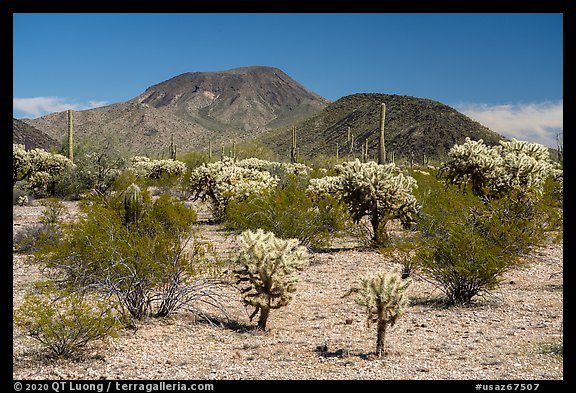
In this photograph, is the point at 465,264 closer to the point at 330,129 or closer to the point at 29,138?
the point at 29,138

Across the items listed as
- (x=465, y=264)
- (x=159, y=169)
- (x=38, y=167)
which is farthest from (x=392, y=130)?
(x=465, y=264)

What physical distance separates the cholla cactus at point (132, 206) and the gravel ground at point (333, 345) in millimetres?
3444

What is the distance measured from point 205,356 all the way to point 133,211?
25.9 feet

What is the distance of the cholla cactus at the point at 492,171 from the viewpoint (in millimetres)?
17672

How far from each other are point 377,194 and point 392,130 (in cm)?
6200

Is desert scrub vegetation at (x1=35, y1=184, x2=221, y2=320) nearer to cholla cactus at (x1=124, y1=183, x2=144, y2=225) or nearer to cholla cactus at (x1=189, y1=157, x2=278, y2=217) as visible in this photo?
cholla cactus at (x1=124, y1=183, x2=144, y2=225)

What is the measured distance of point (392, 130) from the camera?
7562 centimetres

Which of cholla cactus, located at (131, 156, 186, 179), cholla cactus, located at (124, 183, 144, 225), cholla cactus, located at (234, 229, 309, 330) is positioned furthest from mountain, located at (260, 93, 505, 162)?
cholla cactus, located at (234, 229, 309, 330)

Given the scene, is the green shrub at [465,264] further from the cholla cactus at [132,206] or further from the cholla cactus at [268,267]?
the cholla cactus at [132,206]

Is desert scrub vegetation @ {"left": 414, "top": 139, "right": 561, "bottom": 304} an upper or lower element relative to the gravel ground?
upper

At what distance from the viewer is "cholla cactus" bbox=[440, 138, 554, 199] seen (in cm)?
1767

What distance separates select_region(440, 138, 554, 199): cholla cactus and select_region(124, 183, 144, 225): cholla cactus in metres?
9.85

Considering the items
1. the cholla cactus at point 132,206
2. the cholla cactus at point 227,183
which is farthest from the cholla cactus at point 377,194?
the cholla cactus at point 132,206
